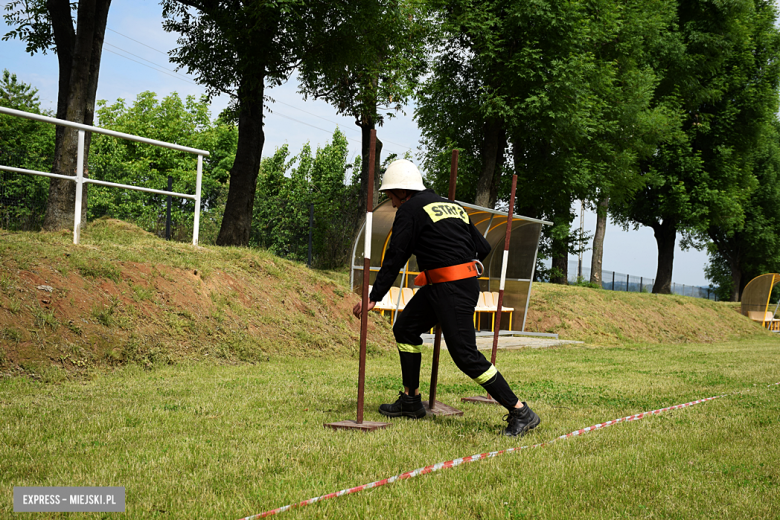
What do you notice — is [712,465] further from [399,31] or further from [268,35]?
[399,31]

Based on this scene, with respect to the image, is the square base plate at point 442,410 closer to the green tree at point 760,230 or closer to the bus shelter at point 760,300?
the bus shelter at point 760,300

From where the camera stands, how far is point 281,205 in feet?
63.7

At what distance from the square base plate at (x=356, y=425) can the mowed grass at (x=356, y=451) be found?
0.28 feet

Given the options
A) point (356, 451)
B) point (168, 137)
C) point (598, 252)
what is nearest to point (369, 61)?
point (356, 451)

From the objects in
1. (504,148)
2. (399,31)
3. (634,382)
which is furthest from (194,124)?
(634,382)

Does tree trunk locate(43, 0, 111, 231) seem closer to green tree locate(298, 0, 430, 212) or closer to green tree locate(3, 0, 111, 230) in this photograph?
green tree locate(3, 0, 111, 230)

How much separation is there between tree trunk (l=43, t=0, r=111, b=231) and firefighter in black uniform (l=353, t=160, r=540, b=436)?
6781 millimetres

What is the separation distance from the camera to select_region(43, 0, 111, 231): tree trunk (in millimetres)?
11750

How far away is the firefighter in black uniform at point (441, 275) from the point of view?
5.14 meters

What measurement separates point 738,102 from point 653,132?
10233mm

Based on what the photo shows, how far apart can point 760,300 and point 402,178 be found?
32.9 m

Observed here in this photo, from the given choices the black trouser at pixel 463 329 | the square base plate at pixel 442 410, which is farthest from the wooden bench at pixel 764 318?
the black trouser at pixel 463 329

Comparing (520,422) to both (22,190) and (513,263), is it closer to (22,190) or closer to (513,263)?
(22,190)

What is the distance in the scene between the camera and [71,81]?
40.5 feet
